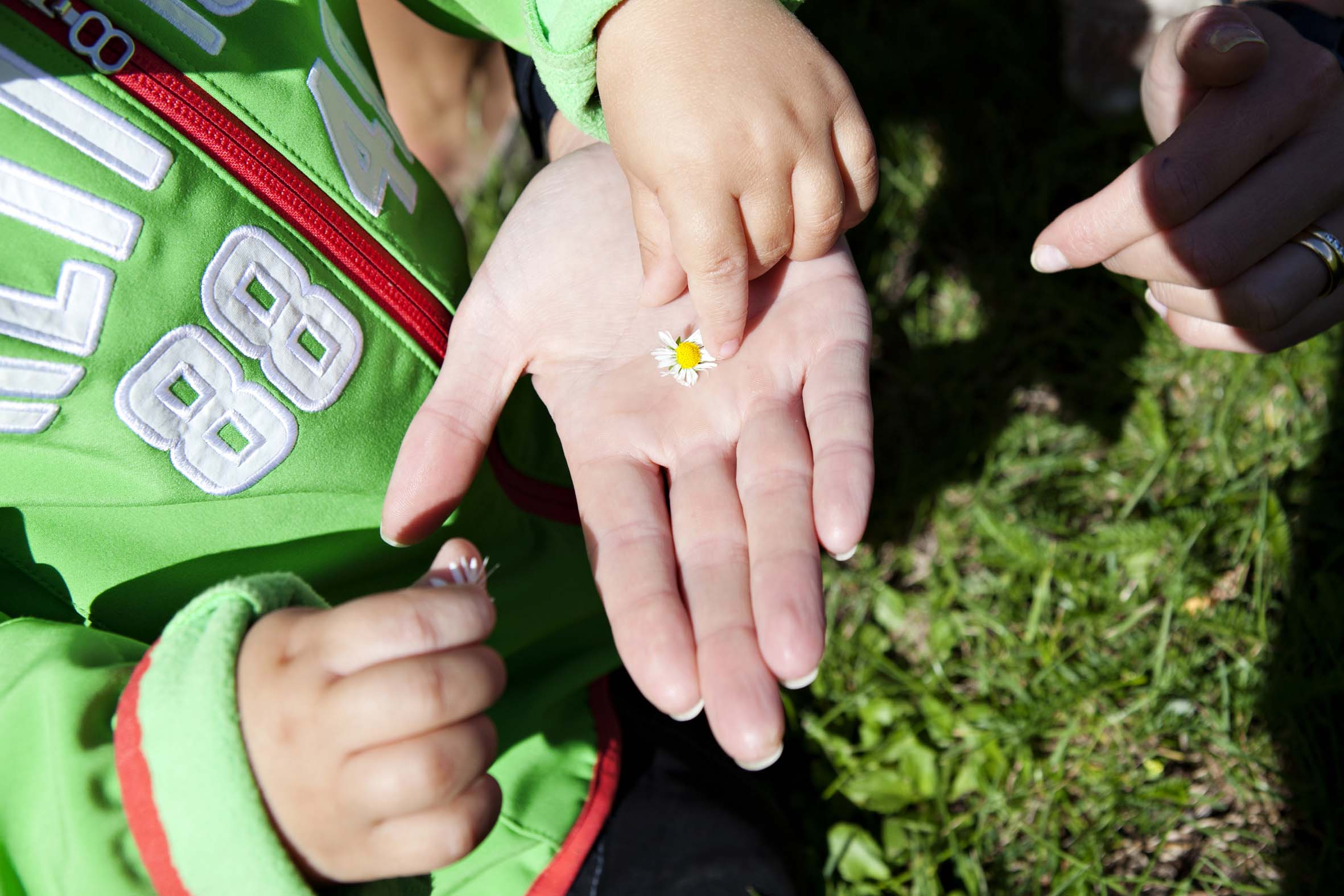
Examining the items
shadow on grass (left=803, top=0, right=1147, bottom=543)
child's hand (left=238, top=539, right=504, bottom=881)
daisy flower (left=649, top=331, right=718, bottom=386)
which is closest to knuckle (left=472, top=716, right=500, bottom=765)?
child's hand (left=238, top=539, right=504, bottom=881)

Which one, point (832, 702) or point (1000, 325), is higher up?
point (1000, 325)

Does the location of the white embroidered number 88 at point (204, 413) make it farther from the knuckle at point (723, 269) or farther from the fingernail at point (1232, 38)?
the fingernail at point (1232, 38)

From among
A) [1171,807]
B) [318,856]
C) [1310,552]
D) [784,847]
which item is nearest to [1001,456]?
[1310,552]

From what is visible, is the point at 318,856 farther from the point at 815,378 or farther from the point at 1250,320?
the point at 1250,320

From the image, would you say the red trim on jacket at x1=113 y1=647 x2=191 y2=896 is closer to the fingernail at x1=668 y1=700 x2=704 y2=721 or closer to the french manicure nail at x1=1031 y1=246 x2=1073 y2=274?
the fingernail at x1=668 y1=700 x2=704 y2=721

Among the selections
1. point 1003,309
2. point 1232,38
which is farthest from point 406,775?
point 1003,309

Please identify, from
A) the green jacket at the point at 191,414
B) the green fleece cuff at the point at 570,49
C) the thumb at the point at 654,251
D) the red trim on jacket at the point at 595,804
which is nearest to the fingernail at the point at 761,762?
the green jacket at the point at 191,414
